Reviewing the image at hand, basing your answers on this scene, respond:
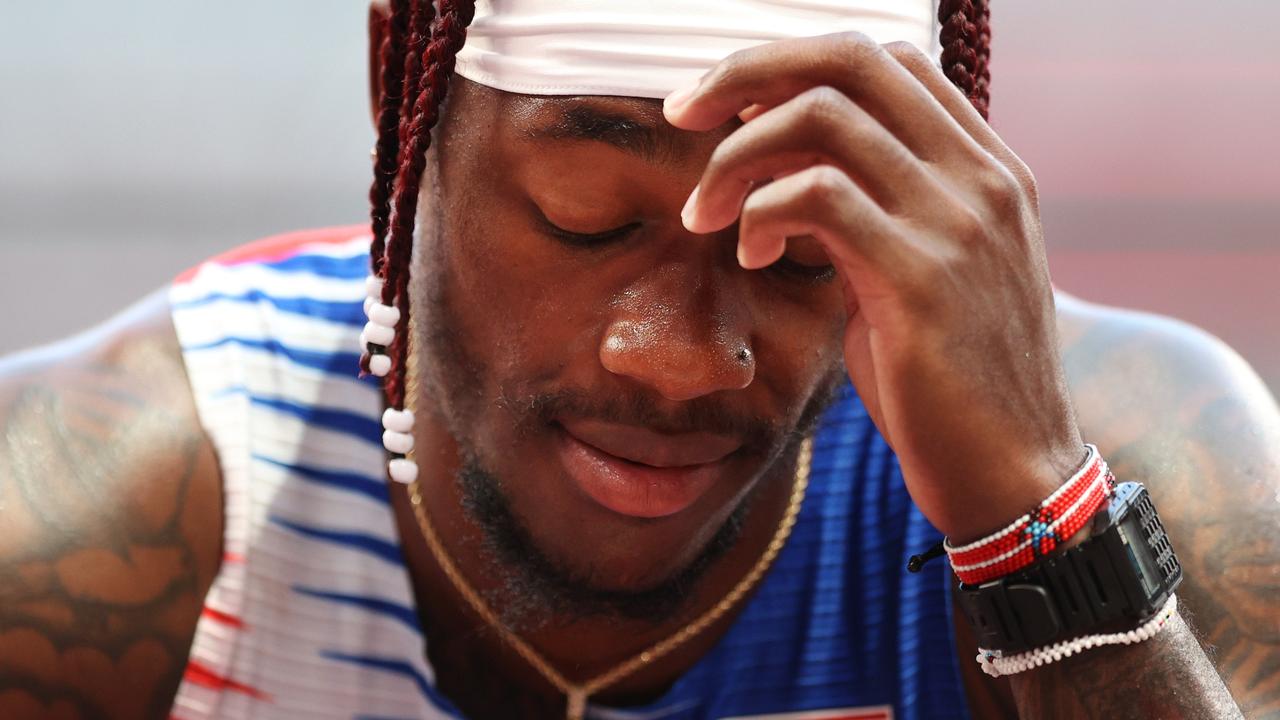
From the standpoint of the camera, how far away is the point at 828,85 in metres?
1.50

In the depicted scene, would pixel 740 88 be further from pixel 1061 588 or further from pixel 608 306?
pixel 1061 588

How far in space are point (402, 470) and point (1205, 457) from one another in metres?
1.14

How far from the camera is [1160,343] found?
2.32m

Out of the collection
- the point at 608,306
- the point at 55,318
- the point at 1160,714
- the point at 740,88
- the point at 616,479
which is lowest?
the point at 55,318

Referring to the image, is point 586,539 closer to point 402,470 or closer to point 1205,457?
point 402,470

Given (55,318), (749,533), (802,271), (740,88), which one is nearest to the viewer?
(740,88)

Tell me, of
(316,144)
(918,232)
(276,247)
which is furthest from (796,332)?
(316,144)

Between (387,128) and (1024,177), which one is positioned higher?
(1024,177)

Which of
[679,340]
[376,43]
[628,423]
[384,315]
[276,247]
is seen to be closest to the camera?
[679,340]

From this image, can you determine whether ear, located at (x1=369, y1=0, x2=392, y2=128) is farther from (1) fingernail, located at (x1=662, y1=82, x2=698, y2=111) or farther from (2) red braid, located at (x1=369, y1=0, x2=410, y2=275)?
(1) fingernail, located at (x1=662, y1=82, x2=698, y2=111)

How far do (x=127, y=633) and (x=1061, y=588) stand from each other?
3.83 feet

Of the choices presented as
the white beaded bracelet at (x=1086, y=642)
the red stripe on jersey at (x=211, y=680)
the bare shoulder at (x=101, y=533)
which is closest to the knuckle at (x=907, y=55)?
the white beaded bracelet at (x=1086, y=642)

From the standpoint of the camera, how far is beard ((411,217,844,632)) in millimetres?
1783

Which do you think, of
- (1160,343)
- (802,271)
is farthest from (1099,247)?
Answer: (802,271)
